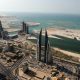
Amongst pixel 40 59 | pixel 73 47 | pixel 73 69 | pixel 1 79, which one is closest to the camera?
pixel 1 79

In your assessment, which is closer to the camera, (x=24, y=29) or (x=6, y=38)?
(x=6, y=38)

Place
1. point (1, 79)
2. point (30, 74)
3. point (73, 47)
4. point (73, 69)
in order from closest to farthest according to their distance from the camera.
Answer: point (1, 79) < point (30, 74) < point (73, 69) < point (73, 47)

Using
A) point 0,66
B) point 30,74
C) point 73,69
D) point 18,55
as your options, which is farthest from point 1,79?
point 73,69

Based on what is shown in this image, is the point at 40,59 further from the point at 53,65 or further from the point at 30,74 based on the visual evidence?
the point at 30,74

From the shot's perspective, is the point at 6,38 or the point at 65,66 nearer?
the point at 65,66

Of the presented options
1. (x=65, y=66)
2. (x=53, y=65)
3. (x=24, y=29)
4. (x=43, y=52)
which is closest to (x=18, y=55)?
(x=43, y=52)

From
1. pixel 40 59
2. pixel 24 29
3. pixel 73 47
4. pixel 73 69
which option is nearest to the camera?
pixel 73 69

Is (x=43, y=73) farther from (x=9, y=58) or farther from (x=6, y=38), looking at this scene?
(x=6, y=38)

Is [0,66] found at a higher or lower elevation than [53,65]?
higher

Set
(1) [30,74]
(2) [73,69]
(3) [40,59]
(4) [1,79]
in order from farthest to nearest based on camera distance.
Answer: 1. (3) [40,59]
2. (2) [73,69]
3. (1) [30,74]
4. (4) [1,79]
